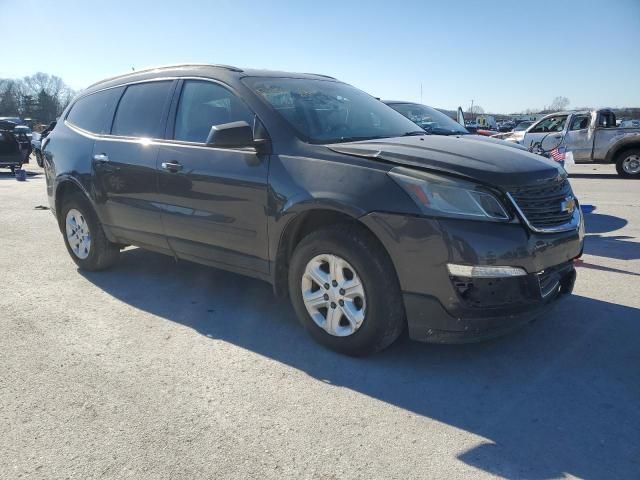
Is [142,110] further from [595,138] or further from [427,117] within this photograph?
[595,138]

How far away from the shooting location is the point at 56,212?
18.7 ft

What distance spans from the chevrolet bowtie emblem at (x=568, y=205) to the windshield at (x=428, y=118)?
3.74 m

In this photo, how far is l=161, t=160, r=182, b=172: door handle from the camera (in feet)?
13.6

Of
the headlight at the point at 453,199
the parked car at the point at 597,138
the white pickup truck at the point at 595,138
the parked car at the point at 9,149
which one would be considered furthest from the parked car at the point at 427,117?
the parked car at the point at 9,149

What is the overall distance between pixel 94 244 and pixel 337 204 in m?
3.05

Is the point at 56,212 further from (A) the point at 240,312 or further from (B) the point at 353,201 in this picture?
(B) the point at 353,201

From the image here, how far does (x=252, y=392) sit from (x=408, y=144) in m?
1.80

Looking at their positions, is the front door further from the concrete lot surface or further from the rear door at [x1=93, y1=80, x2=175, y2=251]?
the concrete lot surface

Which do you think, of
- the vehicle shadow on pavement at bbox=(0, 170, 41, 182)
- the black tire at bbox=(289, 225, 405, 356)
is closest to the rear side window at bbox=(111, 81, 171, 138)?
the black tire at bbox=(289, 225, 405, 356)

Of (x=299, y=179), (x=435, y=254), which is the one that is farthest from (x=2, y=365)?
(x=435, y=254)

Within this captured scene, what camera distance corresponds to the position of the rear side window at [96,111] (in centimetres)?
507

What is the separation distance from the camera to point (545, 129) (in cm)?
1526

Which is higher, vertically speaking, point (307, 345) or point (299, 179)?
point (299, 179)

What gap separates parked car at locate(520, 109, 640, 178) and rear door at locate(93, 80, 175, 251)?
40.0 feet
